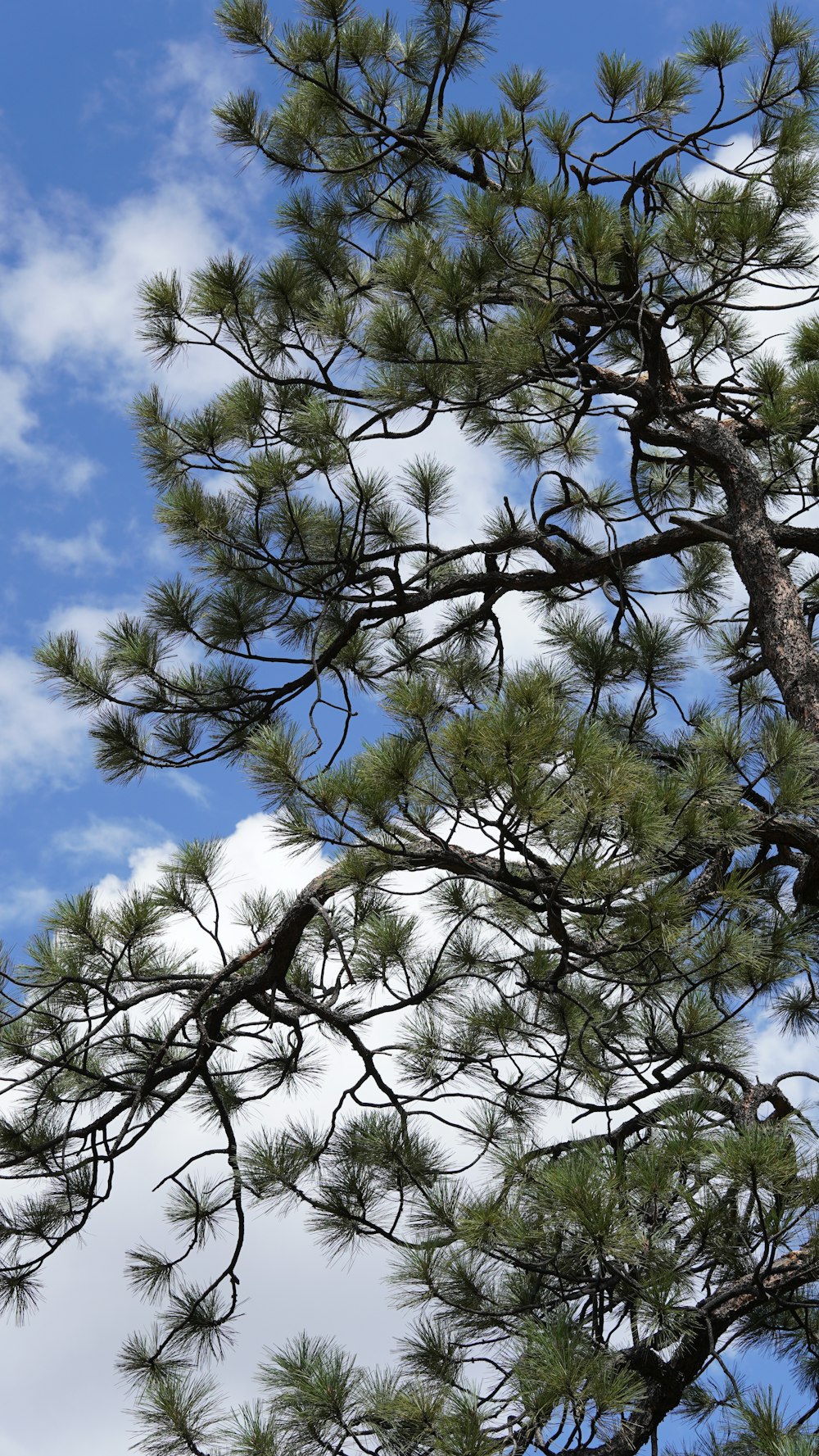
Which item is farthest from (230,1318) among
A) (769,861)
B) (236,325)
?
(236,325)

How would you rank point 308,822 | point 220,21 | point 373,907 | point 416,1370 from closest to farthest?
point 308,822 → point 416,1370 → point 373,907 → point 220,21

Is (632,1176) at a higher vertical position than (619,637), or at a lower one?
lower

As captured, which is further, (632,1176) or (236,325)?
(236,325)

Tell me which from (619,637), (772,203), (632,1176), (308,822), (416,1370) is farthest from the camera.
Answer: (619,637)

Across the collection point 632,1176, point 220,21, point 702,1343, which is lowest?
point 702,1343

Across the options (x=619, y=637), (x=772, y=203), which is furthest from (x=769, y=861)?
(x=772, y=203)

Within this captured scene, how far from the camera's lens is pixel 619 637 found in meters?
3.16

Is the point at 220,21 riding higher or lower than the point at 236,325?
higher

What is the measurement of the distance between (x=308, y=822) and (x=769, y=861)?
1.00 meters

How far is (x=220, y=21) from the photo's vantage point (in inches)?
117

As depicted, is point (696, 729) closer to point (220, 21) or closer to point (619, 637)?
point (619, 637)

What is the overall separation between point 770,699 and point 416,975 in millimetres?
1238

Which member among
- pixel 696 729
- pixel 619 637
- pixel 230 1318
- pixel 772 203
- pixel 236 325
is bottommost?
pixel 230 1318

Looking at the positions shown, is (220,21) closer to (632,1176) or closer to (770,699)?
(770,699)
